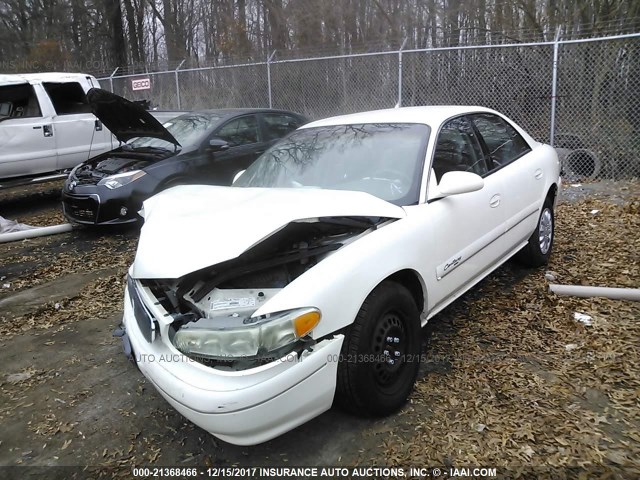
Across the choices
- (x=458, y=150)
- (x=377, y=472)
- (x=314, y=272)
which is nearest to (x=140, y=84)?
(x=458, y=150)

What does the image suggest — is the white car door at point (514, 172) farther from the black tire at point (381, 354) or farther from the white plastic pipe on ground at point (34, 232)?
the white plastic pipe on ground at point (34, 232)

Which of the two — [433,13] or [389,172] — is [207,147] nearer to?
[389,172]

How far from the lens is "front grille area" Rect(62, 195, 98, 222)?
634 cm

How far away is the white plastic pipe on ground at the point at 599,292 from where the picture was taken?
395 cm

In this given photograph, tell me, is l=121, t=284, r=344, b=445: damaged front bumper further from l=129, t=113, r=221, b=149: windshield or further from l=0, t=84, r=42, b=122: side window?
l=0, t=84, r=42, b=122: side window

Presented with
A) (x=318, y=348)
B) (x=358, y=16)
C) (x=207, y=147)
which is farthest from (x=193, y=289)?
(x=358, y=16)

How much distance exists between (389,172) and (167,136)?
3494 millimetres

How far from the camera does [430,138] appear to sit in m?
3.40

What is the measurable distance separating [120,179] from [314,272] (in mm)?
4782

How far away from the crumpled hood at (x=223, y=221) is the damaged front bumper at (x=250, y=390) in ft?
1.07

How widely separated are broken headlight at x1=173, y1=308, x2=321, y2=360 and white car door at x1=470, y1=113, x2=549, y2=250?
2.27 metres

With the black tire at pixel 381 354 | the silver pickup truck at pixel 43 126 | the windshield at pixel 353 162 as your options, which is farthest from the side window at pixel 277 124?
the black tire at pixel 381 354

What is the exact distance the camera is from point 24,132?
805 cm


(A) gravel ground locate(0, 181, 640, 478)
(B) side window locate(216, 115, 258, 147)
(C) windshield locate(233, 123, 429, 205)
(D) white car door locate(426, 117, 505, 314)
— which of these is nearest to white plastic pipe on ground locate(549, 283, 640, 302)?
(A) gravel ground locate(0, 181, 640, 478)
